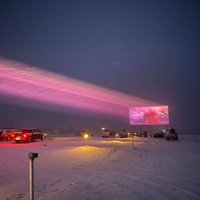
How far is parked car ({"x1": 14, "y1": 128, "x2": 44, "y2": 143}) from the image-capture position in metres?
33.6

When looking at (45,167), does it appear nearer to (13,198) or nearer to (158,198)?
(13,198)

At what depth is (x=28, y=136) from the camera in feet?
113

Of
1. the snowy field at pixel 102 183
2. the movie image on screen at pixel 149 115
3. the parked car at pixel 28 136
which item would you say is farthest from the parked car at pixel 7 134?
the snowy field at pixel 102 183

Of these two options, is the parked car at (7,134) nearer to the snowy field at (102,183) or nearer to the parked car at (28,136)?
the parked car at (28,136)

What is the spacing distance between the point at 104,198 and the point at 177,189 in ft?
7.79

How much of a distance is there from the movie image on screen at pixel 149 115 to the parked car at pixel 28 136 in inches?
911

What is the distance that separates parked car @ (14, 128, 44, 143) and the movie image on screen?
75.9 ft

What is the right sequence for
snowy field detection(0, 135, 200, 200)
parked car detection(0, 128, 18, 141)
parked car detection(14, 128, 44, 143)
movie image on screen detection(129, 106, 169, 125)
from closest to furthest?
snowy field detection(0, 135, 200, 200) < parked car detection(14, 128, 44, 143) < parked car detection(0, 128, 18, 141) < movie image on screen detection(129, 106, 169, 125)

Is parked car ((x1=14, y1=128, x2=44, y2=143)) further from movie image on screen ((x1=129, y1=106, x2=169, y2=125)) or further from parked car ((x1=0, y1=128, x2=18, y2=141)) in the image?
movie image on screen ((x1=129, y1=106, x2=169, y2=125))

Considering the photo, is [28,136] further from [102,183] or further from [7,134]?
[102,183]

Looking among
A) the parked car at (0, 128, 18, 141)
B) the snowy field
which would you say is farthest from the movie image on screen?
the snowy field

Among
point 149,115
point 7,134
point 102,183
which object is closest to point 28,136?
point 7,134

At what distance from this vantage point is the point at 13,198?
6930 mm

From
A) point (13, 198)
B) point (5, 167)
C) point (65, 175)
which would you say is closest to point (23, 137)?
point (5, 167)
